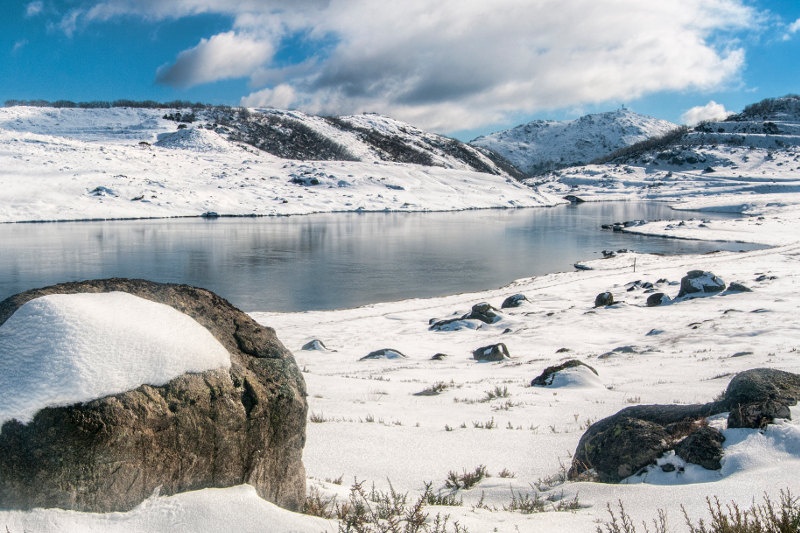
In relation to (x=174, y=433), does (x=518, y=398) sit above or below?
below

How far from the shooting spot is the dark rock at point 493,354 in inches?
510

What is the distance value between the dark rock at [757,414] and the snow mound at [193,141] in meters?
104

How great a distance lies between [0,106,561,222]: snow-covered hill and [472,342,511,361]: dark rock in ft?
167

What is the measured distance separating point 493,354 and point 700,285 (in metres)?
10.7

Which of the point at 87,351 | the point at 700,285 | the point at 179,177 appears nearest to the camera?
the point at 87,351

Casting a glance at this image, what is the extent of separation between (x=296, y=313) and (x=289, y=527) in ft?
59.3

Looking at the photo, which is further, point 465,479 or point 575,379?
point 575,379

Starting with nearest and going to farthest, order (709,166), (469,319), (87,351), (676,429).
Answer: (87,351)
(676,429)
(469,319)
(709,166)

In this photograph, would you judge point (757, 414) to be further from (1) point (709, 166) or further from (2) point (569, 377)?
(1) point (709, 166)

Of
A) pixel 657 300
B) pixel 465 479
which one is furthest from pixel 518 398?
pixel 657 300

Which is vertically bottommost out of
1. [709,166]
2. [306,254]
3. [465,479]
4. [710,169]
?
[306,254]

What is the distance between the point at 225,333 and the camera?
4195 mm

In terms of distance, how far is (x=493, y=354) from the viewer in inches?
513

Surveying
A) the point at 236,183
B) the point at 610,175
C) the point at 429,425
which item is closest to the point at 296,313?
the point at 429,425
